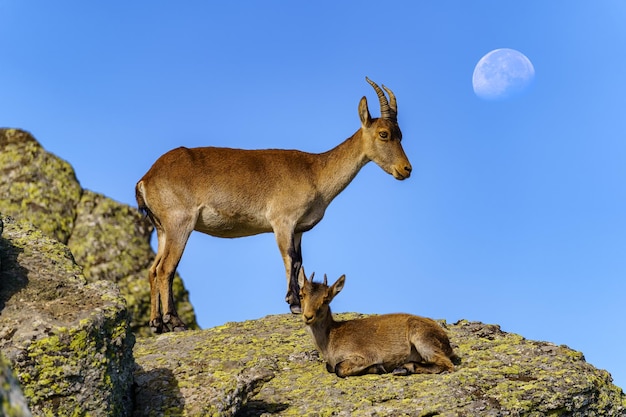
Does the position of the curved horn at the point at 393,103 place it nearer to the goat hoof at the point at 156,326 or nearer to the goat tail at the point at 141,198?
the goat tail at the point at 141,198

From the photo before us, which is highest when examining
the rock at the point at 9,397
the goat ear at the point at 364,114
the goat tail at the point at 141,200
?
the goat ear at the point at 364,114

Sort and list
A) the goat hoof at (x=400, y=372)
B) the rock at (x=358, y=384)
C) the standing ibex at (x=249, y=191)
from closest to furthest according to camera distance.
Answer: the rock at (x=358, y=384)
the goat hoof at (x=400, y=372)
the standing ibex at (x=249, y=191)

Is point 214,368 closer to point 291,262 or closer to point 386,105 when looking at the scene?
point 291,262

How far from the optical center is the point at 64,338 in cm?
752

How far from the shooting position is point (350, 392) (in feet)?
31.3

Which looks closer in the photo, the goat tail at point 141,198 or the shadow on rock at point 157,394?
the shadow on rock at point 157,394

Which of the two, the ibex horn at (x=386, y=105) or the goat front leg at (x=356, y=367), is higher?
the ibex horn at (x=386, y=105)

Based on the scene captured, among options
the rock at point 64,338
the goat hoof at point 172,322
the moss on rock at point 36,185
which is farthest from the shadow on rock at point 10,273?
the moss on rock at point 36,185

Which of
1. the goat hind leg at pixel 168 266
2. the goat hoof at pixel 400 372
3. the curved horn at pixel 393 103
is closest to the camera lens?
the goat hoof at pixel 400 372

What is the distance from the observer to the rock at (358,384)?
8.84 metres

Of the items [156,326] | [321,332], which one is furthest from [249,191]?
[321,332]

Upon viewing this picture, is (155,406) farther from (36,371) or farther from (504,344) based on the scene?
(504,344)

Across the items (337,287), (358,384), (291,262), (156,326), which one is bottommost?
(358,384)

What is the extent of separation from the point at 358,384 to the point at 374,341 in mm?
708
